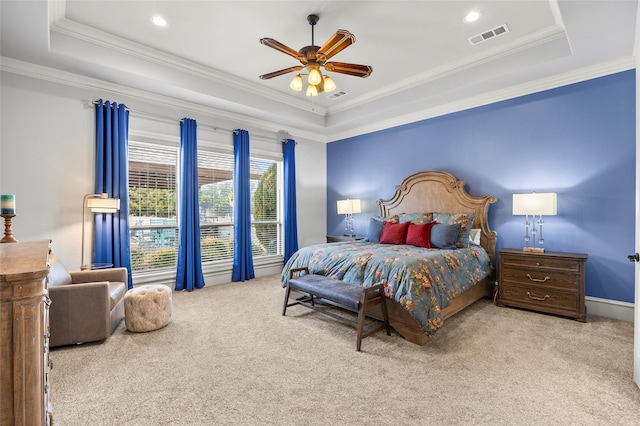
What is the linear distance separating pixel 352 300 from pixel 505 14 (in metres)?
3.19

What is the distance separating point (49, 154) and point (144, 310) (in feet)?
7.46

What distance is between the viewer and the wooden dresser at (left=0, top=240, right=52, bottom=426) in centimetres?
84

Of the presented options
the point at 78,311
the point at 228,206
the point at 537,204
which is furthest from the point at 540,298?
the point at 78,311

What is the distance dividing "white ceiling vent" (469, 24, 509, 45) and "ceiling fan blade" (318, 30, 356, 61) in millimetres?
1729

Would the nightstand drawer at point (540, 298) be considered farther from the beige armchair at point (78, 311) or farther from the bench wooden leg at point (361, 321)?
the beige armchair at point (78, 311)

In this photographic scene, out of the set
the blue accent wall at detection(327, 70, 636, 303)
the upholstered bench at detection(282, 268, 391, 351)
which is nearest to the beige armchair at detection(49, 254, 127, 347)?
the upholstered bench at detection(282, 268, 391, 351)

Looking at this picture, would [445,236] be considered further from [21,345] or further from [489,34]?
[21,345]

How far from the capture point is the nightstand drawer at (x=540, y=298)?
3.30m

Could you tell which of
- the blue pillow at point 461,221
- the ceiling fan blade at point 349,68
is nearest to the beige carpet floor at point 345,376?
the blue pillow at point 461,221

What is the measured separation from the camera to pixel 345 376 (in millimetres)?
2236

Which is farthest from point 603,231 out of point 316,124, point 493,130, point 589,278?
point 316,124

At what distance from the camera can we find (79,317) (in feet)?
8.80

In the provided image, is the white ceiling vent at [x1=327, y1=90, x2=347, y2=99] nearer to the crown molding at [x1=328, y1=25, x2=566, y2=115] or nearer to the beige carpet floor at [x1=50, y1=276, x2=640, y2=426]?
the crown molding at [x1=328, y1=25, x2=566, y2=115]

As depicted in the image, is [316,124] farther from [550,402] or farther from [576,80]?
[550,402]
